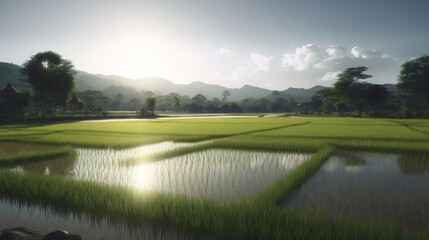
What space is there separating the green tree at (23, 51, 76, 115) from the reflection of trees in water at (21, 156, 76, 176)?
3454cm

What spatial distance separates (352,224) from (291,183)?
1.61m

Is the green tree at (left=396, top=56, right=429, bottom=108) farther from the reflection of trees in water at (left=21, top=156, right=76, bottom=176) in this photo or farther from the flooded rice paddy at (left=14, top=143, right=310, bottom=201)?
the reflection of trees in water at (left=21, top=156, right=76, bottom=176)

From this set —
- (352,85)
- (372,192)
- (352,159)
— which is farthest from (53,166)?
(352,85)

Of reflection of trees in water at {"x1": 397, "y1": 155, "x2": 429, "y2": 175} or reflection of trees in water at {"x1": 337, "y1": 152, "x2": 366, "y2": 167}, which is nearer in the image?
reflection of trees in water at {"x1": 397, "y1": 155, "x2": 429, "y2": 175}

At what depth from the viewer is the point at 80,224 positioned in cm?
288

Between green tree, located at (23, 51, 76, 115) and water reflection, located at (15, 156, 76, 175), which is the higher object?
green tree, located at (23, 51, 76, 115)

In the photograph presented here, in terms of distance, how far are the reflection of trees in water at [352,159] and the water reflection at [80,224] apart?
5.67m

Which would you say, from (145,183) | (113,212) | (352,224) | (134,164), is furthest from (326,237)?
(134,164)

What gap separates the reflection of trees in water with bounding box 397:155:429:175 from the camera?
209 inches

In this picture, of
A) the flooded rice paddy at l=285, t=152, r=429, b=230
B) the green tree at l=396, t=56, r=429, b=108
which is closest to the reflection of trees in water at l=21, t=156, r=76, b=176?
the flooded rice paddy at l=285, t=152, r=429, b=230

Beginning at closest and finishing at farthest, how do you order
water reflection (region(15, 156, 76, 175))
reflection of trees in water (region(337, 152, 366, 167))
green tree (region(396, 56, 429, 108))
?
water reflection (region(15, 156, 76, 175))
reflection of trees in water (region(337, 152, 366, 167))
green tree (region(396, 56, 429, 108))

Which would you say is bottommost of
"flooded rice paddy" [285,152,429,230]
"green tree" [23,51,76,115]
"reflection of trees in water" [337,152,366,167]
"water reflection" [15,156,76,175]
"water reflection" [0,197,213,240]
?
"water reflection" [15,156,76,175]

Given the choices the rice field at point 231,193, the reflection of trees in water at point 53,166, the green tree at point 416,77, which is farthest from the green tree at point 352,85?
the reflection of trees in water at point 53,166

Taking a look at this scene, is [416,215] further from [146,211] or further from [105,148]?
[105,148]
